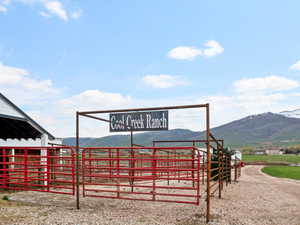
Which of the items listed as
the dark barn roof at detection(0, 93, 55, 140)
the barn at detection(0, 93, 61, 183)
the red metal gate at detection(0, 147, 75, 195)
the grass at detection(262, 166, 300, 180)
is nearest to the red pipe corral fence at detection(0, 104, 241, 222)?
the red metal gate at detection(0, 147, 75, 195)

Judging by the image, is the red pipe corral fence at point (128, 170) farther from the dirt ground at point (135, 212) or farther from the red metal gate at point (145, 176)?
the dirt ground at point (135, 212)

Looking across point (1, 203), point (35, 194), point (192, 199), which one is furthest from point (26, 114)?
point (192, 199)

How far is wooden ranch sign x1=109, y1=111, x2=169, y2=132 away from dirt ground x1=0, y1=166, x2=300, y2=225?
2.07 m

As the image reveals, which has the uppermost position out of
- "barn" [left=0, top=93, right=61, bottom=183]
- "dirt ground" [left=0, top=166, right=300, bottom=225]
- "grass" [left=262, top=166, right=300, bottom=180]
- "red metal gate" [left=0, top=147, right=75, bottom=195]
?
"barn" [left=0, top=93, right=61, bottom=183]

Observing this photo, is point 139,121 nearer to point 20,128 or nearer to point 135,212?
point 135,212

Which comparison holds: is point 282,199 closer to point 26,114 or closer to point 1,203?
point 1,203

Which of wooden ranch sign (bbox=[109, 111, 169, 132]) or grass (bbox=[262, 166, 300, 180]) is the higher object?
wooden ranch sign (bbox=[109, 111, 169, 132])

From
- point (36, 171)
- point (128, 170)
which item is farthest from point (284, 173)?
point (36, 171)

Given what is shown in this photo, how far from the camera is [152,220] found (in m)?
6.40

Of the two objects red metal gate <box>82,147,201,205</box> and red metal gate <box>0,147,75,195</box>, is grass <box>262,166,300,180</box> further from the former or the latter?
red metal gate <box>0,147,75,195</box>

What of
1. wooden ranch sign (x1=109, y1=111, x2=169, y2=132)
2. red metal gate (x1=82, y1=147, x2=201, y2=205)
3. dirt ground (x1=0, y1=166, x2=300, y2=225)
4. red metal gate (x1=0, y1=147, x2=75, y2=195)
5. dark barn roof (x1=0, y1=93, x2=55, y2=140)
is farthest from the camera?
dark barn roof (x1=0, y1=93, x2=55, y2=140)

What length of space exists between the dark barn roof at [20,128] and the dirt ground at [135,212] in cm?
408

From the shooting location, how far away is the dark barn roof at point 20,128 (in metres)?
12.3

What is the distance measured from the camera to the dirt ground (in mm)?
6377
